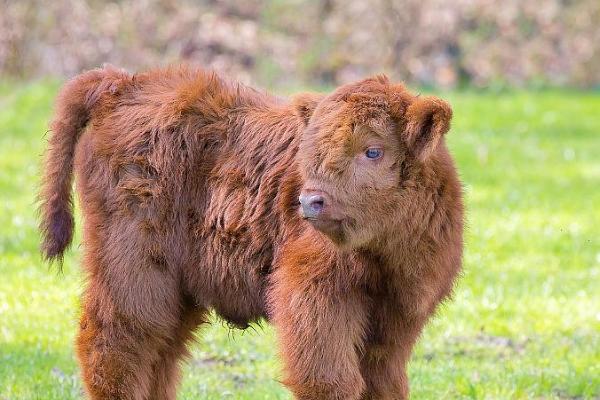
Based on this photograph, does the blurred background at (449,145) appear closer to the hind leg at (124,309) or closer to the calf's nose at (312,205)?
the hind leg at (124,309)

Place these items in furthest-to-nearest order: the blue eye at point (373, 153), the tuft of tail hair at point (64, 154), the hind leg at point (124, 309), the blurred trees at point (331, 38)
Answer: the blurred trees at point (331, 38), the tuft of tail hair at point (64, 154), the hind leg at point (124, 309), the blue eye at point (373, 153)

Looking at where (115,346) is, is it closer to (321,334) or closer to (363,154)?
(321,334)

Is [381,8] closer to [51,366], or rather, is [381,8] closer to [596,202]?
[596,202]

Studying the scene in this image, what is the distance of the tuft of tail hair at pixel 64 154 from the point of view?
549cm

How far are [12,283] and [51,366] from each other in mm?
1949

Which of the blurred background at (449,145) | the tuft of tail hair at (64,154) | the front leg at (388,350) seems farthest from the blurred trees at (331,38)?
the front leg at (388,350)

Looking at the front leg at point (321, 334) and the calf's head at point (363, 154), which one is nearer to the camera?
the calf's head at point (363, 154)

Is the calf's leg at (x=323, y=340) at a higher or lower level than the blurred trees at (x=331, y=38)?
higher

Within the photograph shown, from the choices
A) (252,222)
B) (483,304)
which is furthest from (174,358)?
(483,304)

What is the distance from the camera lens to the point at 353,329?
4812mm

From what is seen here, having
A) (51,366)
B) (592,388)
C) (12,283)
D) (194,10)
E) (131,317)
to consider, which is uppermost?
(131,317)

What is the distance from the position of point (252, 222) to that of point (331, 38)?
1454cm

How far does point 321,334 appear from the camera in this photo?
4.78 metres

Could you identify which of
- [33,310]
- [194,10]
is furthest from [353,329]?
[194,10]
